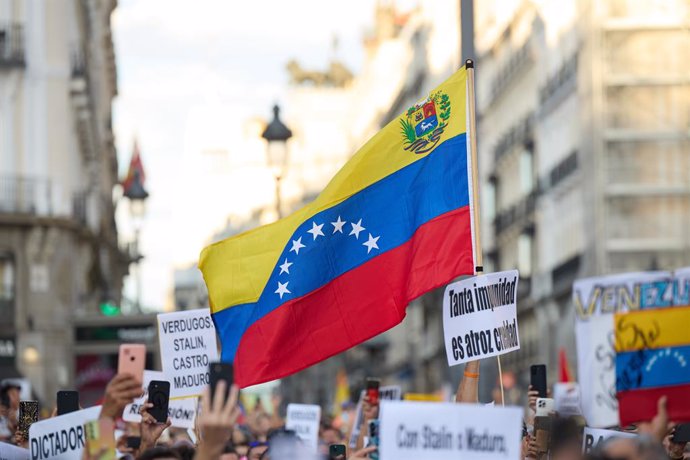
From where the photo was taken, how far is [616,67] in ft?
201

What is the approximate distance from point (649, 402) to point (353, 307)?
9.57 feet

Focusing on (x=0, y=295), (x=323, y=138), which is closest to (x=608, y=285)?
(x=0, y=295)

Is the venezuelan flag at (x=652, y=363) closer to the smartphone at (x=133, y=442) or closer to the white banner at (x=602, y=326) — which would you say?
the white banner at (x=602, y=326)

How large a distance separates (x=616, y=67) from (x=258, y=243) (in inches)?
→ 1877

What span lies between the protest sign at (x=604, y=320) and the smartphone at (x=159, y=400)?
425 centimetres

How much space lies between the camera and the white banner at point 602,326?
15.0 meters

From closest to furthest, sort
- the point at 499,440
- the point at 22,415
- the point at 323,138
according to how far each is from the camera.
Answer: the point at 499,440 < the point at 22,415 < the point at 323,138

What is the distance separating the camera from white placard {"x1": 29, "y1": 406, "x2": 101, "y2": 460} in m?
11.0

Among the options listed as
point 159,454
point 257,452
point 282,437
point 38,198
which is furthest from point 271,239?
point 38,198

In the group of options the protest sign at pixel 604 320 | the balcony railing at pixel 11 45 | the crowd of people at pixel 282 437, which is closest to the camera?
the crowd of people at pixel 282 437

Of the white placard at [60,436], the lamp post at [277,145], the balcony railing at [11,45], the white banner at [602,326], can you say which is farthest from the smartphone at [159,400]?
the balcony railing at [11,45]

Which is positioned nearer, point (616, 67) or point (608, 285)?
point (608, 285)

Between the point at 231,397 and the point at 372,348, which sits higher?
the point at 372,348

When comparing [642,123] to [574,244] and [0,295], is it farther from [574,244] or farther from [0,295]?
[0,295]
